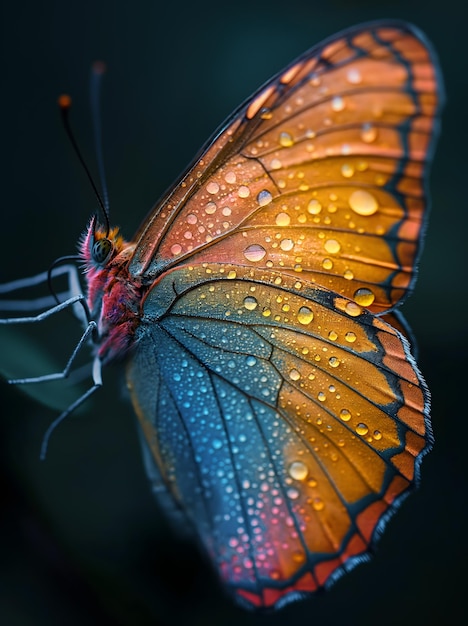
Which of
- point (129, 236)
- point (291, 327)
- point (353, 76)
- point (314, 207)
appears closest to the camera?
point (353, 76)

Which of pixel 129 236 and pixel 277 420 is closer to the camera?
pixel 277 420

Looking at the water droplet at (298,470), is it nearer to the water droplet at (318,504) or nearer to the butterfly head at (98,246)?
the water droplet at (318,504)

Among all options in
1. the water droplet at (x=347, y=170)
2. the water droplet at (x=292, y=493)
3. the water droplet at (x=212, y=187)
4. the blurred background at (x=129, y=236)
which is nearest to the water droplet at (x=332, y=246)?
the water droplet at (x=347, y=170)

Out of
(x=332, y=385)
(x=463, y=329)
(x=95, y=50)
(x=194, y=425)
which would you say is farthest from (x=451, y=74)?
(x=194, y=425)

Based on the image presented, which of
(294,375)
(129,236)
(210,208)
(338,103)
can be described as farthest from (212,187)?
(129,236)

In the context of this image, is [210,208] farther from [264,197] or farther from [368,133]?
[368,133]

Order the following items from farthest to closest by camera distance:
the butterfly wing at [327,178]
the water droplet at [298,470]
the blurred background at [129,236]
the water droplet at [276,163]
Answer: the blurred background at [129,236]
the water droplet at [298,470]
the water droplet at [276,163]
the butterfly wing at [327,178]
